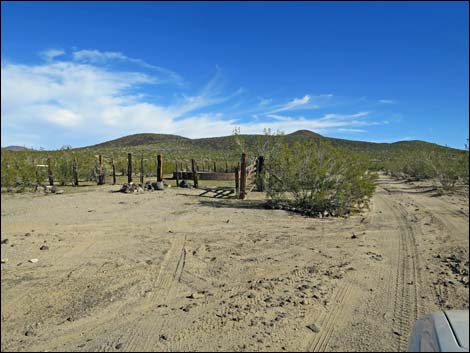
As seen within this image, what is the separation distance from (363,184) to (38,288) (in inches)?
386

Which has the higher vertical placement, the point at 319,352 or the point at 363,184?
the point at 363,184

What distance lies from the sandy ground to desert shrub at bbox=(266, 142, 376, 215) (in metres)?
2.35

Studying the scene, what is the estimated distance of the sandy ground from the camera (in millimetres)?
3223

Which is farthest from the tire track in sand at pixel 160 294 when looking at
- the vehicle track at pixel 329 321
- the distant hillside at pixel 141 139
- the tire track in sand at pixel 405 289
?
the distant hillside at pixel 141 139

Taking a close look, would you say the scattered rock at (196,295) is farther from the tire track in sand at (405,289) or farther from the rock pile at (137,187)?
the rock pile at (137,187)

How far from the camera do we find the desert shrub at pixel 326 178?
11602 millimetres

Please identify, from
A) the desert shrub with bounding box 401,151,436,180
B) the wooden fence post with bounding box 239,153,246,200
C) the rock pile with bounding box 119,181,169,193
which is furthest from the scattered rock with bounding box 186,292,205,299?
the rock pile with bounding box 119,181,169,193

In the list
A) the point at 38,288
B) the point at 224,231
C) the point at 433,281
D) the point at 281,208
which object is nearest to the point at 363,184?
the point at 281,208

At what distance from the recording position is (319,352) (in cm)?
306

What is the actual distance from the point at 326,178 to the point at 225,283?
7.30m

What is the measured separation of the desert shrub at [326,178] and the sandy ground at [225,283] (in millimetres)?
2351

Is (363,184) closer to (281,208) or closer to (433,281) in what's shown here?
(281,208)

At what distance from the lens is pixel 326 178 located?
11672 mm

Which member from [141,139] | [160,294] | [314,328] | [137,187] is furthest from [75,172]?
[141,139]
